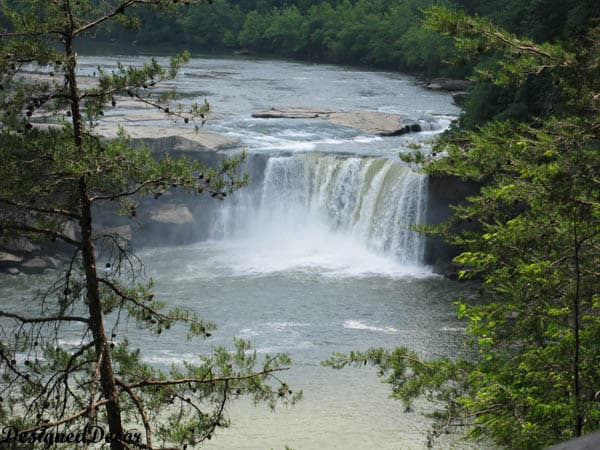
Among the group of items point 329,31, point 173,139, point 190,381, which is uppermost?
point 329,31

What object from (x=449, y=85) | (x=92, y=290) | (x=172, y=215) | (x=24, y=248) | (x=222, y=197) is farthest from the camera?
(x=449, y=85)

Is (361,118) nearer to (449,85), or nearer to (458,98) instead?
(458,98)

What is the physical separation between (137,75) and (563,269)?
4.67 m

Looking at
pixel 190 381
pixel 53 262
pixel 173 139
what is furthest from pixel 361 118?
pixel 190 381

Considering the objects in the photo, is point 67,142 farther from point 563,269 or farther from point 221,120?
point 221,120

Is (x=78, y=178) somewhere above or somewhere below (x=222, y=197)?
above

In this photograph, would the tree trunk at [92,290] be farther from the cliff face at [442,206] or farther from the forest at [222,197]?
the cliff face at [442,206]

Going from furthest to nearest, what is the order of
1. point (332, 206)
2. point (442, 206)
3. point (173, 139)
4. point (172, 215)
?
1. point (332, 206)
2. point (173, 139)
3. point (172, 215)
4. point (442, 206)

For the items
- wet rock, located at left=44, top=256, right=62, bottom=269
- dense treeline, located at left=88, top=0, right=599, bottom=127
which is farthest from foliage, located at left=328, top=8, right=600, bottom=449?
dense treeline, located at left=88, top=0, right=599, bottom=127

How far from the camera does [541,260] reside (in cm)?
956

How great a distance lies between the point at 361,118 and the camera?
34.1 metres

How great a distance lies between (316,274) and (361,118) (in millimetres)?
11898

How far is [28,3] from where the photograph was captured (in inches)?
325

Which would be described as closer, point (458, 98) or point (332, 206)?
point (332, 206)
